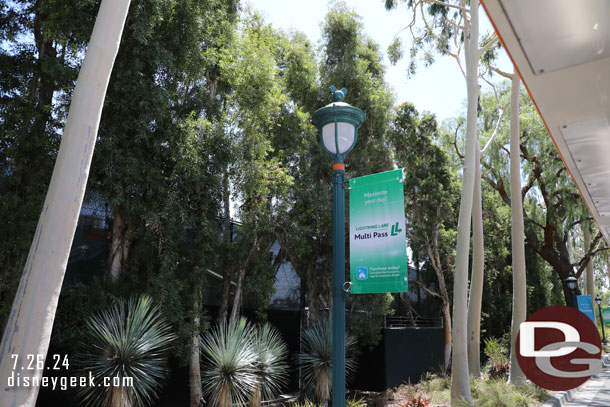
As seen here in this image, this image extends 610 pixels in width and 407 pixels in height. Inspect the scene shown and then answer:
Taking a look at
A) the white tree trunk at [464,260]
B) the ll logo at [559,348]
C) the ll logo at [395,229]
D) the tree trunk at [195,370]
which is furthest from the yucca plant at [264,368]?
the ll logo at [559,348]

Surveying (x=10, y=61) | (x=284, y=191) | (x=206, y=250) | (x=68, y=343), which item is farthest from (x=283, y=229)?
(x=10, y=61)

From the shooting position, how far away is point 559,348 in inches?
81.2

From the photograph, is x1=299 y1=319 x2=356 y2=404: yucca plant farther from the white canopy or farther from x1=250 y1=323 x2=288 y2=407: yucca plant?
the white canopy

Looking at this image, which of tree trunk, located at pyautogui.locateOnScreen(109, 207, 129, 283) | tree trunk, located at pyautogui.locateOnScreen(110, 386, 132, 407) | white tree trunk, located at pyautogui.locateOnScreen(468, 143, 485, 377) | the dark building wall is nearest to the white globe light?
tree trunk, located at pyautogui.locateOnScreen(110, 386, 132, 407)

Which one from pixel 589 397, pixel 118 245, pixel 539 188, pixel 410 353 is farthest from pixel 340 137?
pixel 539 188

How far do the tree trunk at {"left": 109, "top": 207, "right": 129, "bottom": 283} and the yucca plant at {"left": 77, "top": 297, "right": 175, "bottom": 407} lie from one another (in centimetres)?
140

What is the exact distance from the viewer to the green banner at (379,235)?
16.4 ft

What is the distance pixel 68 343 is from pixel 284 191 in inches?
221

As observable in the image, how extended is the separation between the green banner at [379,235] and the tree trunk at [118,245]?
18.6ft

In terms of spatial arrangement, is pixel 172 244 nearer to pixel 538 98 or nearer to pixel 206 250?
pixel 206 250

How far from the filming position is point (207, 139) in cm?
952

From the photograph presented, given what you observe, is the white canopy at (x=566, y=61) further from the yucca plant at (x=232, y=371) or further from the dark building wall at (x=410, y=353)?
the dark building wall at (x=410, y=353)

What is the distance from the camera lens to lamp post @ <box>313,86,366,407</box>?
5105mm

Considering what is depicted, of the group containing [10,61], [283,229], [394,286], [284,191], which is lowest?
[394,286]
